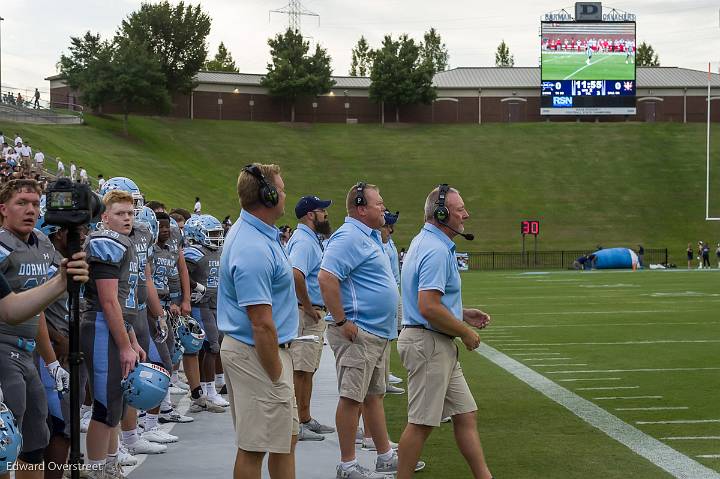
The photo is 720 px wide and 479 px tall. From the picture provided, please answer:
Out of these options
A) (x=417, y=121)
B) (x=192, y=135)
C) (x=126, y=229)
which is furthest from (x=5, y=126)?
(x=126, y=229)

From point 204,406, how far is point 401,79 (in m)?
66.3

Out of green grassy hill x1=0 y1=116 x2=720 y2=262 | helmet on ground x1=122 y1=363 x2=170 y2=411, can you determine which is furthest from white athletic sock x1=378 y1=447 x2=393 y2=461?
green grassy hill x1=0 y1=116 x2=720 y2=262

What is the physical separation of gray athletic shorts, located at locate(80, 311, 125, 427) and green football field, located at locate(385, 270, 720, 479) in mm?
2332

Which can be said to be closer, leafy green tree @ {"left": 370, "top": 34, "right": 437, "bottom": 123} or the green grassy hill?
the green grassy hill

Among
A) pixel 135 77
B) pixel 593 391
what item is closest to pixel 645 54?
pixel 135 77

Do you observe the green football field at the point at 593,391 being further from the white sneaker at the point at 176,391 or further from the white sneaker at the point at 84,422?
the white sneaker at the point at 84,422

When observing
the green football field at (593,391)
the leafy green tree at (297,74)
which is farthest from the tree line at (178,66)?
the green football field at (593,391)

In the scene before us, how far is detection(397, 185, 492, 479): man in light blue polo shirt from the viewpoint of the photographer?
6.26m

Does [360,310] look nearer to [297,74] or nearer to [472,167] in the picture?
[472,167]

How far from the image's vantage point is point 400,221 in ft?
177

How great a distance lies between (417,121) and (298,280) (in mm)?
69508

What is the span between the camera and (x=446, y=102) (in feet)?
257

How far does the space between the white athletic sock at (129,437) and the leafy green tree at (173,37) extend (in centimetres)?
6409

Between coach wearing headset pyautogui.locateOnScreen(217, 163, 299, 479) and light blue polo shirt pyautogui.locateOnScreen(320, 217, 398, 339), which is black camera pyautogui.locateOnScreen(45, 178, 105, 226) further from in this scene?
light blue polo shirt pyautogui.locateOnScreen(320, 217, 398, 339)
